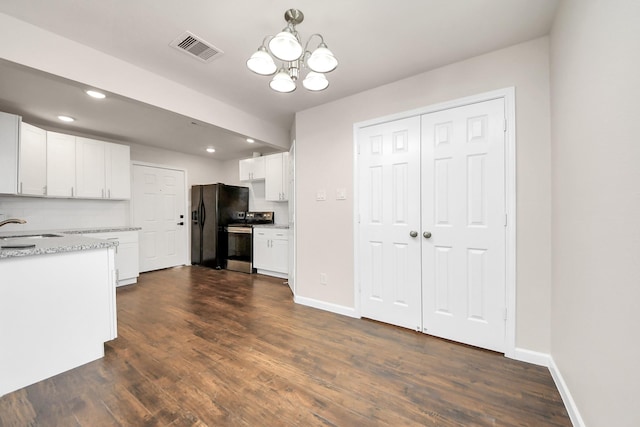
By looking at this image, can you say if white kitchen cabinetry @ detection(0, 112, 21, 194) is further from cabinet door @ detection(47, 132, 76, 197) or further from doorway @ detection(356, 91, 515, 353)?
doorway @ detection(356, 91, 515, 353)

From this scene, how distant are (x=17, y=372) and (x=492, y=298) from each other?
3.39 meters

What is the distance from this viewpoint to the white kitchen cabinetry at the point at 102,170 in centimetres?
379

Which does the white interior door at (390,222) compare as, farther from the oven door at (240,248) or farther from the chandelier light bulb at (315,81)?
the oven door at (240,248)

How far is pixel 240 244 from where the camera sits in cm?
502

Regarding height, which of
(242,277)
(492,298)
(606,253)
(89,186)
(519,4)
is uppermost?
(519,4)

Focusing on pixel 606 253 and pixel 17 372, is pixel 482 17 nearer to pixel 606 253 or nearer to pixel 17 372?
pixel 606 253

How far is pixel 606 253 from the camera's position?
1061 mm

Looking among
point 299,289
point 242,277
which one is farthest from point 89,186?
point 299,289

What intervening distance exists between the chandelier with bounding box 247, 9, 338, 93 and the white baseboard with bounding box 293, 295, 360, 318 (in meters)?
2.20

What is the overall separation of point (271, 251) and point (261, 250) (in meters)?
0.25

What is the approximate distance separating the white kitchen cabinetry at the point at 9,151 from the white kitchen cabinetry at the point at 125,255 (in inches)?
41.6

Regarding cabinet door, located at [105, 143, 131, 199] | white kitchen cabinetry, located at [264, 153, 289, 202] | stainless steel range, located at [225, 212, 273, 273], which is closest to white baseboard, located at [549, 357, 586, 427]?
white kitchen cabinetry, located at [264, 153, 289, 202]

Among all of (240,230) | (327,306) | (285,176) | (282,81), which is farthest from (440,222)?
(240,230)

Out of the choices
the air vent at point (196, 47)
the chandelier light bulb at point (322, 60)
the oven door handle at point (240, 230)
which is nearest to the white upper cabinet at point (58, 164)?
the oven door handle at point (240, 230)
